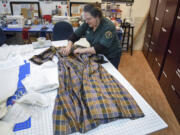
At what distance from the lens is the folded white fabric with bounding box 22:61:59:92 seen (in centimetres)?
118

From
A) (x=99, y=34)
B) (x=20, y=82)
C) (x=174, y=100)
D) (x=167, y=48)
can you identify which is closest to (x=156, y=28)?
(x=167, y=48)

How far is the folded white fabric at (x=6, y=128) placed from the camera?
0.83 m

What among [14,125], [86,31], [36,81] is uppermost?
[86,31]

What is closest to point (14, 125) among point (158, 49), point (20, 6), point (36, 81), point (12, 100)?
point (12, 100)

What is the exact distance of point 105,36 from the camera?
5.38 ft

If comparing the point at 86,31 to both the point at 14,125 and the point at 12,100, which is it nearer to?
the point at 12,100

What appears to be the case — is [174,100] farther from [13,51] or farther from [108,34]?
[13,51]

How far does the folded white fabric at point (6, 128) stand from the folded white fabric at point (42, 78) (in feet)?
1.05

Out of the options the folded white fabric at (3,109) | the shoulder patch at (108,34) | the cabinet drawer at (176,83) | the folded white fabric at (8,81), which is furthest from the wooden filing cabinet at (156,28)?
the folded white fabric at (3,109)

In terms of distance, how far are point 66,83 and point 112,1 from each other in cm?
288

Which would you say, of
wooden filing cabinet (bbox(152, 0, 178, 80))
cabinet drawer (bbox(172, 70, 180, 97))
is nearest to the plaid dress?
cabinet drawer (bbox(172, 70, 180, 97))

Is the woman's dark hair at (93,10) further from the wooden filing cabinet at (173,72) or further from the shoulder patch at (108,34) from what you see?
the wooden filing cabinet at (173,72)

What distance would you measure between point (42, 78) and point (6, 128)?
1.59ft

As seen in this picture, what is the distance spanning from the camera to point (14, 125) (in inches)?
35.8
